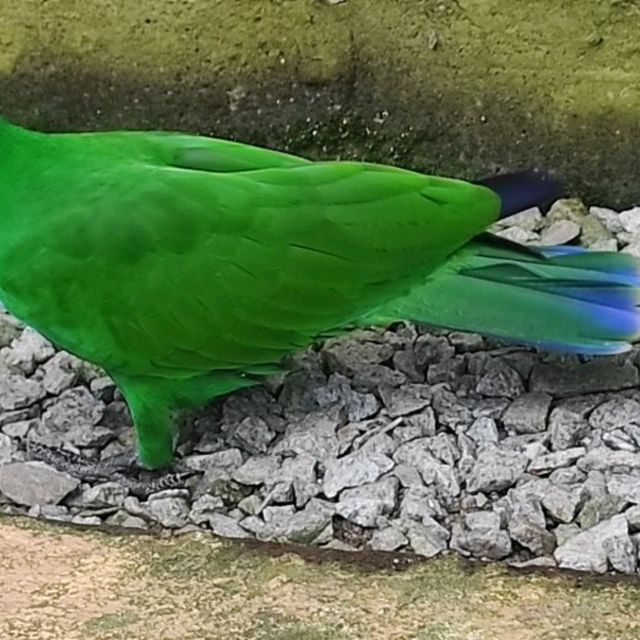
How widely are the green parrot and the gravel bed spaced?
0.31 ft

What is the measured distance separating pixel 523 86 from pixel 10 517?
1.11 meters

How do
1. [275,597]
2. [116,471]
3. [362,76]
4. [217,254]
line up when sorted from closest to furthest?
[275,597], [217,254], [116,471], [362,76]

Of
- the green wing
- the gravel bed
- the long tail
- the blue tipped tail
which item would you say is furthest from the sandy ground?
the blue tipped tail

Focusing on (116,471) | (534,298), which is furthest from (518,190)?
(116,471)

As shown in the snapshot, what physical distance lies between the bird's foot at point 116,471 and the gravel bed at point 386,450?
10 mm

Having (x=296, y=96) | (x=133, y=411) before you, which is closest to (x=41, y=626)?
(x=133, y=411)

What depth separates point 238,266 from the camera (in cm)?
168

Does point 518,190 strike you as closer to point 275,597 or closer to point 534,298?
point 534,298

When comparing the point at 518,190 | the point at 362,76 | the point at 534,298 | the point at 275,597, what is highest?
the point at 362,76

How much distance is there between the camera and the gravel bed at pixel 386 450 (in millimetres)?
1584

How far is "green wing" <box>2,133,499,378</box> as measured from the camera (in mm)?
1670

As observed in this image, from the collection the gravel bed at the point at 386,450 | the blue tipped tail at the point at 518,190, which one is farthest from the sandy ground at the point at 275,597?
the blue tipped tail at the point at 518,190

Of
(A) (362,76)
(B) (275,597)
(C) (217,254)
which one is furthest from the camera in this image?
(A) (362,76)

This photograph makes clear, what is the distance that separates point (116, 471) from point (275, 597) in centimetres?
58
